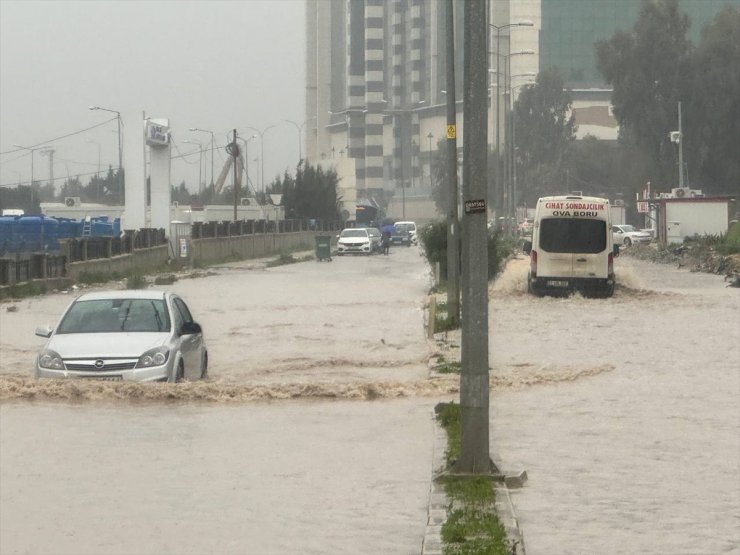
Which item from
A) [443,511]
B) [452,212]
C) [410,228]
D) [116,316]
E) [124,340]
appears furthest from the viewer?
[410,228]

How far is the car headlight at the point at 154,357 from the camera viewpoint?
1675cm

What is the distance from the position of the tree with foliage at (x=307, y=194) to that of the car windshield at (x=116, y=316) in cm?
9884

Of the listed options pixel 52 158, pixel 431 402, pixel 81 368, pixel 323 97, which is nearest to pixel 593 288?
pixel 431 402

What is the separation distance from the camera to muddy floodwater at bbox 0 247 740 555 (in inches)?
398

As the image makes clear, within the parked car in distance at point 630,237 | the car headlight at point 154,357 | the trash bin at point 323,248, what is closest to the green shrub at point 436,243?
the car headlight at point 154,357

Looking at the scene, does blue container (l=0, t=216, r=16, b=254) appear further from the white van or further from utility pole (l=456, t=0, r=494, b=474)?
utility pole (l=456, t=0, r=494, b=474)

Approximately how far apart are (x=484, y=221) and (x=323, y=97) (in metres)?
188

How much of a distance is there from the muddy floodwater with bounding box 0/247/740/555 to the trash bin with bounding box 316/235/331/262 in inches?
1736

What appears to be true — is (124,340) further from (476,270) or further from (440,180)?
(440,180)

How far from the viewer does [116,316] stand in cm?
1784

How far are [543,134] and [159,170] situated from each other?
79285 millimetres

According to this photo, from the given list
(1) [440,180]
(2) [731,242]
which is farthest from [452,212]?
(1) [440,180]

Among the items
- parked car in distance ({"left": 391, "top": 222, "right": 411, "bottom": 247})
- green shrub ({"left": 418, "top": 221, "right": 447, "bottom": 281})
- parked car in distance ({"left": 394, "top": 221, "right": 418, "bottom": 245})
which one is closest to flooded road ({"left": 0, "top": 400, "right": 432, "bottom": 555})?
green shrub ({"left": 418, "top": 221, "right": 447, "bottom": 281})

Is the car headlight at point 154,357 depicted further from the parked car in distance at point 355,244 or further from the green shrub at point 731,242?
the parked car in distance at point 355,244
